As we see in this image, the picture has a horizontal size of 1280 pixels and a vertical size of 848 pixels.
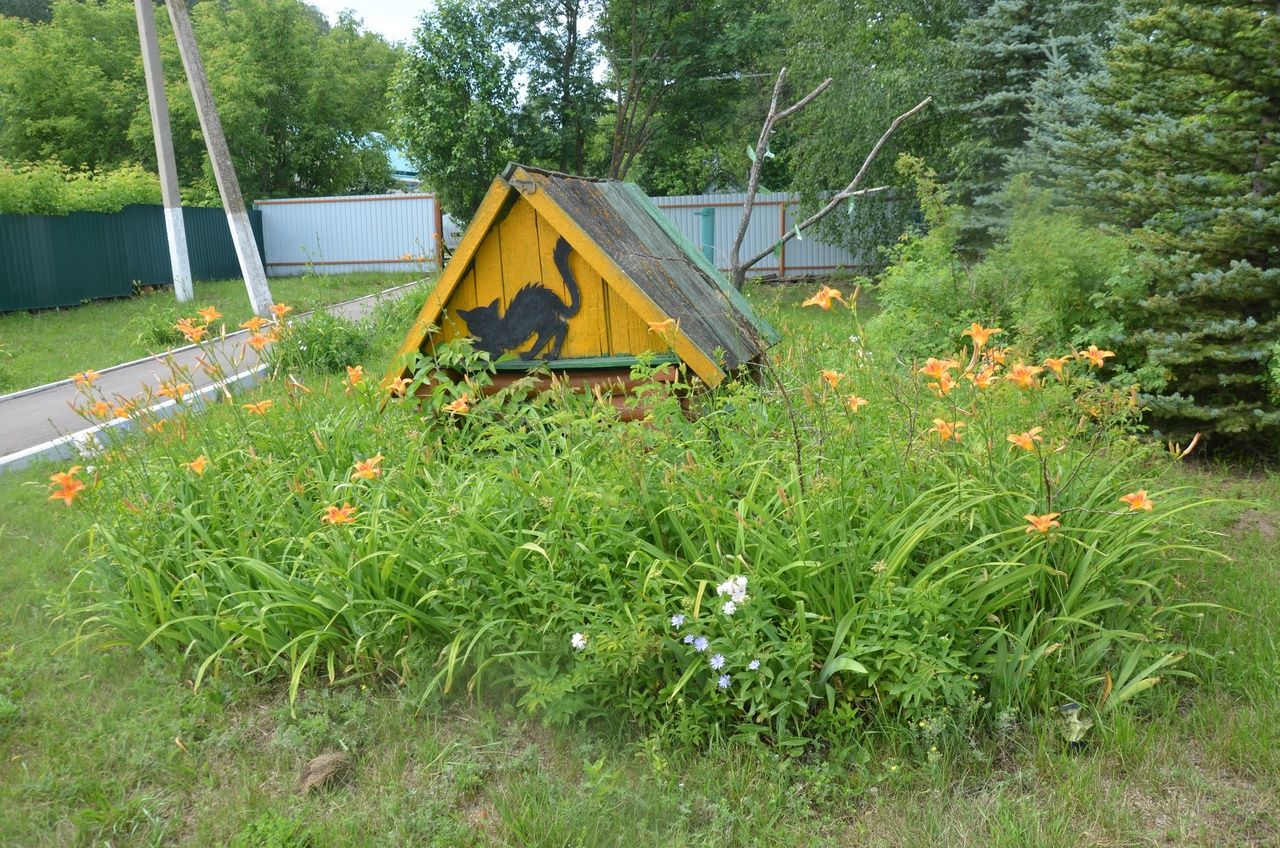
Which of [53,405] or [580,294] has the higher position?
[580,294]

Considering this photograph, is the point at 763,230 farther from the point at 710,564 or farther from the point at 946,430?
the point at 710,564

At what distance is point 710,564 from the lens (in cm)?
304

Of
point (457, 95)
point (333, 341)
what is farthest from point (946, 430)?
point (457, 95)

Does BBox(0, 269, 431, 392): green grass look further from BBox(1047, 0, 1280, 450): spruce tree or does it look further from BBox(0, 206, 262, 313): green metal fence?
BBox(1047, 0, 1280, 450): spruce tree

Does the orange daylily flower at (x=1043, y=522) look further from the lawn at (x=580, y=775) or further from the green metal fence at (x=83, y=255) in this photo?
the green metal fence at (x=83, y=255)

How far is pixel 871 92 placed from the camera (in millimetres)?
14555

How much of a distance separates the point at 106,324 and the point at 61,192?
14.0 feet

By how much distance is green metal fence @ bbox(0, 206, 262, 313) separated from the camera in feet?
48.8

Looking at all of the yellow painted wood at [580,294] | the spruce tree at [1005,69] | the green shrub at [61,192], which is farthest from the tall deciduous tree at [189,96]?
the yellow painted wood at [580,294]

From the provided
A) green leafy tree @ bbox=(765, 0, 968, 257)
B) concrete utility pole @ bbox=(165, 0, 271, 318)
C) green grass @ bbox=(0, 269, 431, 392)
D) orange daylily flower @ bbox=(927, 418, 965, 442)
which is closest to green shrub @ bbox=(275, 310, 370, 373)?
green grass @ bbox=(0, 269, 431, 392)

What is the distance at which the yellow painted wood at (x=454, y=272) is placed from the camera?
4.37m

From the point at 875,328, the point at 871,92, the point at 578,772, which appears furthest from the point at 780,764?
the point at 871,92

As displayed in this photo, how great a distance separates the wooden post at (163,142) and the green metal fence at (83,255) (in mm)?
2087

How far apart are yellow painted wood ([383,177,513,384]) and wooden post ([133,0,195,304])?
39.5 ft
